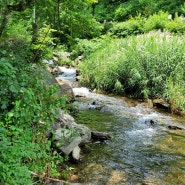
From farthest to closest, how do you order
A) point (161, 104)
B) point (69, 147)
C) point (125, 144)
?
1. point (161, 104)
2. point (125, 144)
3. point (69, 147)

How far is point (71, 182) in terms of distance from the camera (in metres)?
3.91

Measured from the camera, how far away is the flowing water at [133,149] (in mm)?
4221

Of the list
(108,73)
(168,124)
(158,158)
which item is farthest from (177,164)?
(108,73)

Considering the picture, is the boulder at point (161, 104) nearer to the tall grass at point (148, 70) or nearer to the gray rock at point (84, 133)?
the tall grass at point (148, 70)

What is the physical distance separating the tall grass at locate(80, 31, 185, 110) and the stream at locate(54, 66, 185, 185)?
0.72m

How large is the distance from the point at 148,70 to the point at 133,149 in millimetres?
4401

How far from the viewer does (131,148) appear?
17.6 ft

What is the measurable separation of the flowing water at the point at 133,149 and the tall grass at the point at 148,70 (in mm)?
899

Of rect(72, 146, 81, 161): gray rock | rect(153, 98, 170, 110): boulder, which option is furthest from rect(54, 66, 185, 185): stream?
rect(153, 98, 170, 110): boulder

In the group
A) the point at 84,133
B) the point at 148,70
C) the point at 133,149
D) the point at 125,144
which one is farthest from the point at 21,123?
the point at 148,70

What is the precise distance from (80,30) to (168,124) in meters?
3.01

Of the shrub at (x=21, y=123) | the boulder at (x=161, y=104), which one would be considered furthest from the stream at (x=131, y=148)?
the shrub at (x=21, y=123)

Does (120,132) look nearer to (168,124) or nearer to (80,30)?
(168,124)

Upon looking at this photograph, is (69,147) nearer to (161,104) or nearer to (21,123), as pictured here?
(21,123)
